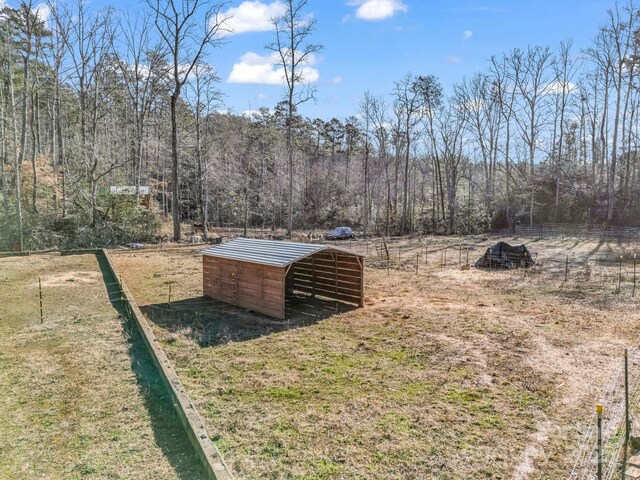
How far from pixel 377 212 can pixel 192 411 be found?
32.1 metres

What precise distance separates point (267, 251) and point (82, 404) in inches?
213

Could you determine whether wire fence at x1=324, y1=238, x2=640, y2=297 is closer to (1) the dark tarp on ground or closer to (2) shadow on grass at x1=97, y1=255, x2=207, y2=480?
(1) the dark tarp on ground

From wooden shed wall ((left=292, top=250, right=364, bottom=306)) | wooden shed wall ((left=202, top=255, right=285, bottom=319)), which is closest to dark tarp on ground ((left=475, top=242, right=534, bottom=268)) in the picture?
wooden shed wall ((left=292, top=250, right=364, bottom=306))

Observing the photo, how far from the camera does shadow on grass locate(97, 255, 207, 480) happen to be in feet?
13.7

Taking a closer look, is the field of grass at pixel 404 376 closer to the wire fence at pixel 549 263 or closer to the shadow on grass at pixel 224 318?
the shadow on grass at pixel 224 318

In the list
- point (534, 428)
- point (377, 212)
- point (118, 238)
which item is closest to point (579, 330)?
point (534, 428)

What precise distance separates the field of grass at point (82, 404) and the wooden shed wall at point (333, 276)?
4.86 meters

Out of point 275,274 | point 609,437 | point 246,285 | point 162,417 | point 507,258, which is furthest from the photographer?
point 507,258

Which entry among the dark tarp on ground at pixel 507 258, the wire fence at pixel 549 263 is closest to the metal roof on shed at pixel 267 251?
the wire fence at pixel 549 263

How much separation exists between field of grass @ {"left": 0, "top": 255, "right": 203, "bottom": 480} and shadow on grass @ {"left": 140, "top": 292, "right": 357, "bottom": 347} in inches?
37.7

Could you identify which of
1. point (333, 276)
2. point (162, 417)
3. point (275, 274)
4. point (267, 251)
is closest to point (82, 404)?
point (162, 417)

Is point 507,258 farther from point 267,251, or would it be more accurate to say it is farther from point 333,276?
point 267,251

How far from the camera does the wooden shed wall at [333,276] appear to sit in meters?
10.7

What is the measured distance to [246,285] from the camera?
408 inches
